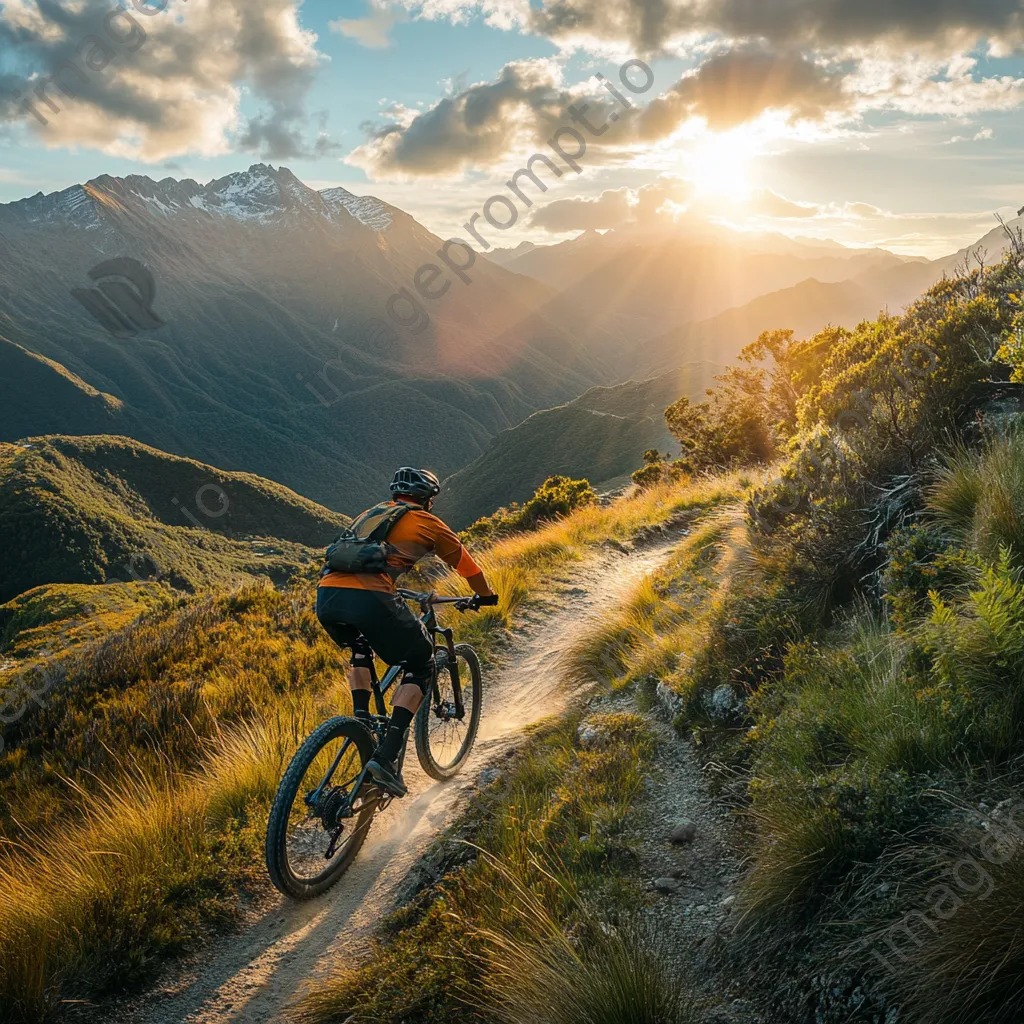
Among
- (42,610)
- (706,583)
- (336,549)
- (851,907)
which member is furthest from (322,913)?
(42,610)

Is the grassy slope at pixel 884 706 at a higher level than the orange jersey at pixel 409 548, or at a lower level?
lower

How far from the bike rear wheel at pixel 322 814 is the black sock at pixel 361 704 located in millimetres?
149

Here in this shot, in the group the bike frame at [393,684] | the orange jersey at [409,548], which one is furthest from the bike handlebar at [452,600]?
the orange jersey at [409,548]

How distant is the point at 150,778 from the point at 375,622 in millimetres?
2891

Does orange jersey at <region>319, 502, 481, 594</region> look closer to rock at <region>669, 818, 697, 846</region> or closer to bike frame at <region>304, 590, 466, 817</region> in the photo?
bike frame at <region>304, 590, 466, 817</region>

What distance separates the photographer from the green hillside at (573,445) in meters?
115

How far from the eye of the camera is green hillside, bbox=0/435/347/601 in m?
88.8

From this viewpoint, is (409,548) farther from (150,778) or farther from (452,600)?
(150,778)

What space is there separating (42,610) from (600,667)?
41.7 meters

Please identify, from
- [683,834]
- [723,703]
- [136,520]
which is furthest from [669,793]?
[136,520]

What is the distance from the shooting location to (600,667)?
7.39 metres

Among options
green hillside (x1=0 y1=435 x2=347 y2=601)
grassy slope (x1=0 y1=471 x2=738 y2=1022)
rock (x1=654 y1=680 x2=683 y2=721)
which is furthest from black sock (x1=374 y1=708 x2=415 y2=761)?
green hillside (x1=0 y1=435 x2=347 y2=601)

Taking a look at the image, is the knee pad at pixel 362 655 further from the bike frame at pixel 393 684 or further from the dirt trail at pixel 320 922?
the dirt trail at pixel 320 922

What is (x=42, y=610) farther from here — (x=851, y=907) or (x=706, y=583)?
(x=851, y=907)
